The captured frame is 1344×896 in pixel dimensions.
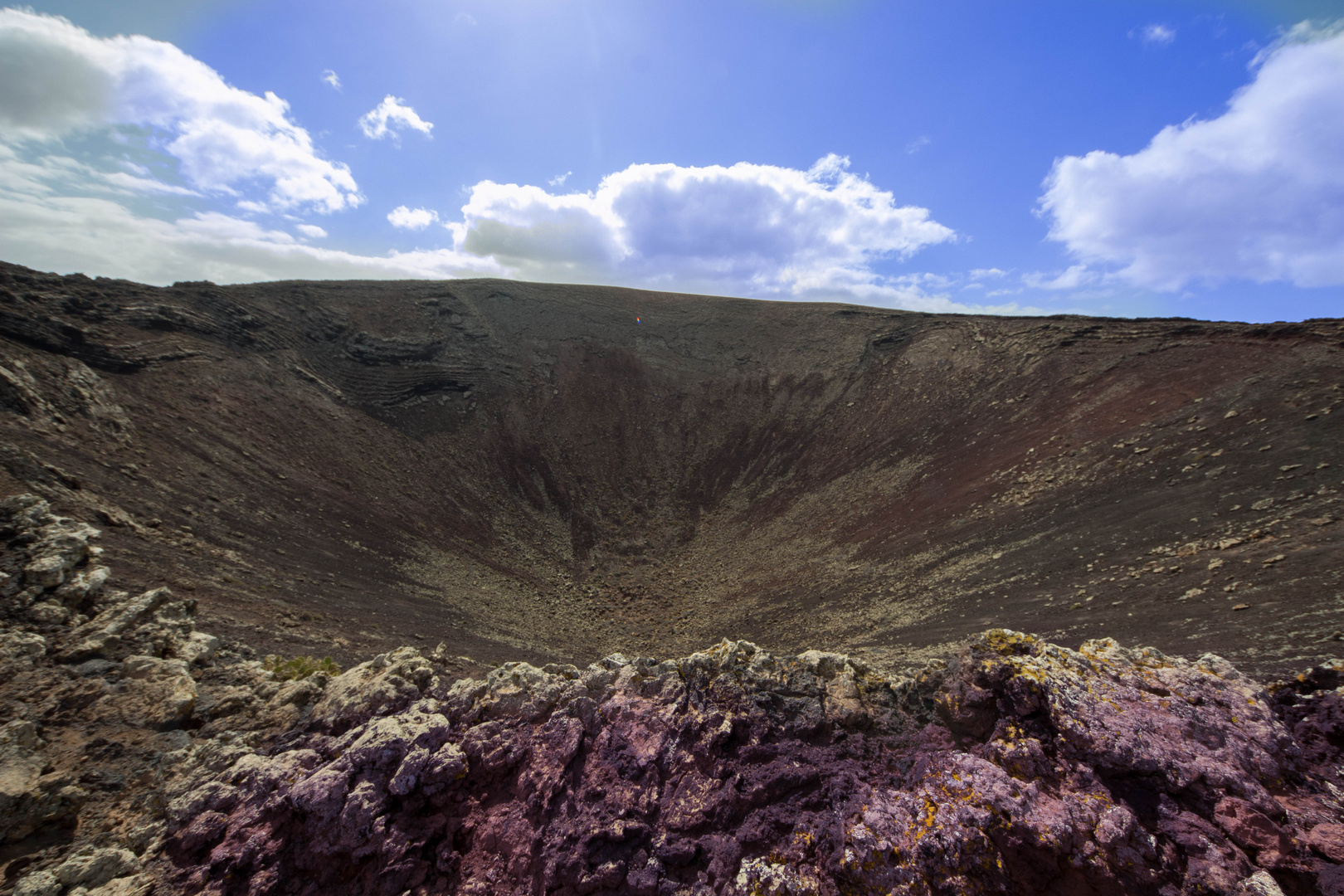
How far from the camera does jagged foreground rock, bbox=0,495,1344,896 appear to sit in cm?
355

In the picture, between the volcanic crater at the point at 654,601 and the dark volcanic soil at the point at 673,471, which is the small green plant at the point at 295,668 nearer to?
the volcanic crater at the point at 654,601

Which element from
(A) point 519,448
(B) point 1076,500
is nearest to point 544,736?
(B) point 1076,500

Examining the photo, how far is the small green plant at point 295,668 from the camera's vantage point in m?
6.89

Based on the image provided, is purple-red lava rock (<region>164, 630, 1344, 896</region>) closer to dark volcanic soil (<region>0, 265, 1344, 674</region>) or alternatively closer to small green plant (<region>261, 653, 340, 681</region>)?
small green plant (<region>261, 653, 340, 681</region>)

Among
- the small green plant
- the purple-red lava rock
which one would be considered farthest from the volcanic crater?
the small green plant

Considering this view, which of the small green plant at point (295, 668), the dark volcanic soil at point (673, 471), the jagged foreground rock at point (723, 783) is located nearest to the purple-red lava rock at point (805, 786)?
the jagged foreground rock at point (723, 783)

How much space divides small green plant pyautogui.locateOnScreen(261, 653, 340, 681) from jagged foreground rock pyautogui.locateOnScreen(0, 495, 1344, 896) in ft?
3.81

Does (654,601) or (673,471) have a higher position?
(673,471)

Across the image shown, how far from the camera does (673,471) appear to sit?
31562 mm

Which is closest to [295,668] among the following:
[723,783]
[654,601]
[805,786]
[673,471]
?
[723,783]

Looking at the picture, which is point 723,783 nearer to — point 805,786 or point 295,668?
point 805,786

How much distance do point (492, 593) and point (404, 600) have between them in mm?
3739

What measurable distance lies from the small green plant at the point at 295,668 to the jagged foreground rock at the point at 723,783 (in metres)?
1.16

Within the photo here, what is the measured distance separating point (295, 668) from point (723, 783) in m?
6.19
